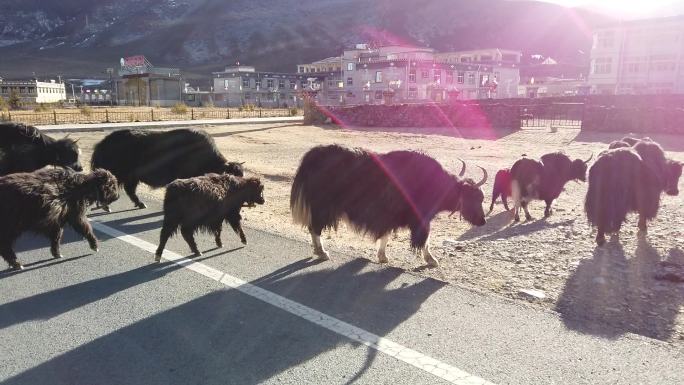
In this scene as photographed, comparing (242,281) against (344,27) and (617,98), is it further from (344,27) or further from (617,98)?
(344,27)

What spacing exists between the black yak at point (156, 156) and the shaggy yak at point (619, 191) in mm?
5261

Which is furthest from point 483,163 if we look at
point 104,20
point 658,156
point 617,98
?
point 104,20

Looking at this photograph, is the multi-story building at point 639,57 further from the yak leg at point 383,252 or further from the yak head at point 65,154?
the yak head at point 65,154

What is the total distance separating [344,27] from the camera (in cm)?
17425

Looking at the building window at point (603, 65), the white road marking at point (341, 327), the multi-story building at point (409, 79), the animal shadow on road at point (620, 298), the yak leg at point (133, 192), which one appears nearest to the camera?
the white road marking at point (341, 327)

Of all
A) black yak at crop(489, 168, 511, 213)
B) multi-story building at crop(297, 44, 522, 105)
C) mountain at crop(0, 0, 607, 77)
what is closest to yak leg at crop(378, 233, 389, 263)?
black yak at crop(489, 168, 511, 213)

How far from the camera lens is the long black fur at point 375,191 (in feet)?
17.5

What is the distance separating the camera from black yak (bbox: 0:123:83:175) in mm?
7473

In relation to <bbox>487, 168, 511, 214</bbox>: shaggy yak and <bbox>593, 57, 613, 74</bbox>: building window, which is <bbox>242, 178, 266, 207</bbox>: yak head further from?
<bbox>593, 57, 613, 74</bbox>: building window

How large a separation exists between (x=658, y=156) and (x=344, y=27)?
177 metres

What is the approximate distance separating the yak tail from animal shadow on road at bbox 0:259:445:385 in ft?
3.31

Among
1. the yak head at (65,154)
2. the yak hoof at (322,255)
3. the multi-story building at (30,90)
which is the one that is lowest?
the yak hoof at (322,255)

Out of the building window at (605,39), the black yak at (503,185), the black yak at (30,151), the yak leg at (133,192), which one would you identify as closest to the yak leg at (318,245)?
the yak leg at (133,192)

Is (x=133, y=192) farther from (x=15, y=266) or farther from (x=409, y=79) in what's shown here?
(x=409, y=79)
